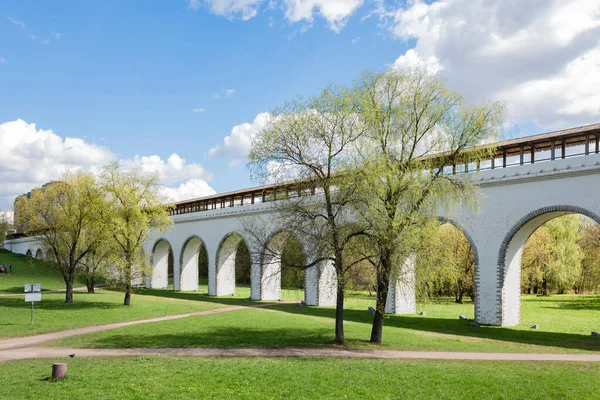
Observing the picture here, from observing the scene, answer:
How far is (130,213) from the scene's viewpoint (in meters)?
29.7

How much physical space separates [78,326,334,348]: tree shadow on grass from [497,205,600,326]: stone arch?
27.4ft

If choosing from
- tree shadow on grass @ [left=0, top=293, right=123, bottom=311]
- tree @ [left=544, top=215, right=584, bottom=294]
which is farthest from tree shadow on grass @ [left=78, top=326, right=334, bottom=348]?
tree @ [left=544, top=215, right=584, bottom=294]

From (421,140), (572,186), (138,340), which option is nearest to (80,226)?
(138,340)

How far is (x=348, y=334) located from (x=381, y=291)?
3343 millimetres

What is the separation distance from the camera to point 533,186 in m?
21.3

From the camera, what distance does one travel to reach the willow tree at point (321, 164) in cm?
1683

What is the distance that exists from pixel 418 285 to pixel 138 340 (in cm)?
1037

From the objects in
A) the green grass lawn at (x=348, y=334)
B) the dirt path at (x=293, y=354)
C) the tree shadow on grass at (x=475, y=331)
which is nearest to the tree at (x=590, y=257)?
the green grass lawn at (x=348, y=334)

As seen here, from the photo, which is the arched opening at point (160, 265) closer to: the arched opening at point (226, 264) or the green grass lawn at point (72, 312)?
the arched opening at point (226, 264)

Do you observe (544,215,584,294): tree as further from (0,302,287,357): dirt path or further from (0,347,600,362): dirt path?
(0,302,287,357): dirt path

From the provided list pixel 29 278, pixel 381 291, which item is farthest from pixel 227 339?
pixel 29 278

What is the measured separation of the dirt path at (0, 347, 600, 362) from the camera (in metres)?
15.3

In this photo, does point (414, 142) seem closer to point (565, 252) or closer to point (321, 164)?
point (321, 164)

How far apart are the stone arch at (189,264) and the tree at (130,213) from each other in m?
13.1
